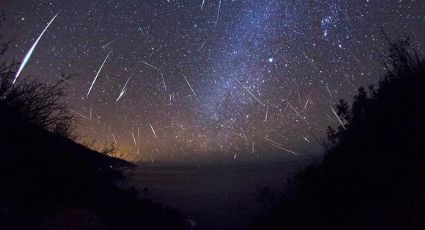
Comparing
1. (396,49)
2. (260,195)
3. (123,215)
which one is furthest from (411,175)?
(123,215)

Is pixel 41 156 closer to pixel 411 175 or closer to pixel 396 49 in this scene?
pixel 411 175

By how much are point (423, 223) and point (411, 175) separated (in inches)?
62.5

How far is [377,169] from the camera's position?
7230 mm

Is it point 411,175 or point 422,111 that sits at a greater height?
point 422,111

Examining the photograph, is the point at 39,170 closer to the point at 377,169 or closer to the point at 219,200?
the point at 377,169

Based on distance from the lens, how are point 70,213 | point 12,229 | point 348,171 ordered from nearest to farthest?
point 12,229 → point 70,213 → point 348,171

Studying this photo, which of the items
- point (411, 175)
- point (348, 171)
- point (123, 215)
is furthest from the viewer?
point (123, 215)

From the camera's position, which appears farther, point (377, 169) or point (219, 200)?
point (219, 200)

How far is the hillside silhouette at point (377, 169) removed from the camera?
5953 mm

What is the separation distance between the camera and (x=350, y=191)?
7.54 meters

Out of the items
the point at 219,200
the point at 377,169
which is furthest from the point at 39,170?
the point at 219,200

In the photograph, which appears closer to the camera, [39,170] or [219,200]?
[39,170]

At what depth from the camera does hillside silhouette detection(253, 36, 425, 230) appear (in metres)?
5.95

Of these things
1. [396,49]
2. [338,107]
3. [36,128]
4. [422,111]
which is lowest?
[36,128]
